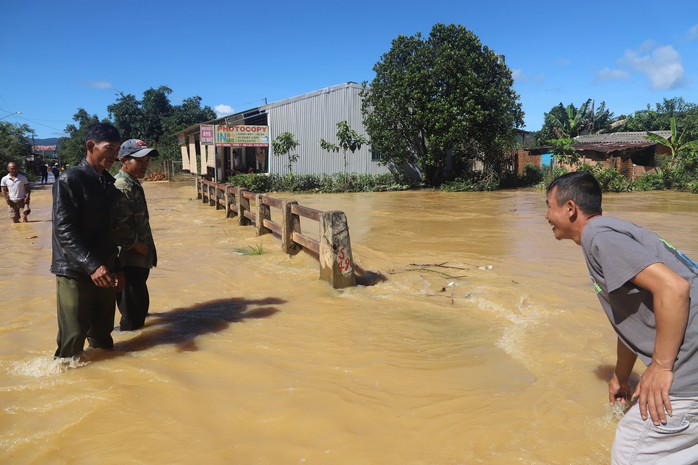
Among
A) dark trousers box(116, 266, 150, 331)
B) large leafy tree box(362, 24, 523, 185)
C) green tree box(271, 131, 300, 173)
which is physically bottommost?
dark trousers box(116, 266, 150, 331)

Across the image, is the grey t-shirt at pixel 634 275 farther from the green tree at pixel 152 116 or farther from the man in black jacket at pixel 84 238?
the green tree at pixel 152 116

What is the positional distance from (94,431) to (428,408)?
205 centimetres

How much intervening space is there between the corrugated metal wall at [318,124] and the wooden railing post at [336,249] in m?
18.2

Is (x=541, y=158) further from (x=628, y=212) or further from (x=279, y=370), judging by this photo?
(x=279, y=370)

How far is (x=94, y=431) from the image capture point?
299cm

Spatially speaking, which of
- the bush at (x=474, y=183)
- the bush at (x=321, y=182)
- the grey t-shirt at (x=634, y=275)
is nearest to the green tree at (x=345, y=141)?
the bush at (x=321, y=182)

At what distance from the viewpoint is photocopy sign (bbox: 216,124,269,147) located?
71.3ft

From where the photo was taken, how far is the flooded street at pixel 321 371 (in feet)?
9.29

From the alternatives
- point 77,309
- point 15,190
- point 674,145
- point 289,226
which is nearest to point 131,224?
point 77,309

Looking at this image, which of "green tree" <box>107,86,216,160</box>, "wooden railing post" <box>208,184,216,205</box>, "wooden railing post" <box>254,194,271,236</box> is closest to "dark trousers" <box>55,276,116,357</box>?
"wooden railing post" <box>254,194,271,236</box>

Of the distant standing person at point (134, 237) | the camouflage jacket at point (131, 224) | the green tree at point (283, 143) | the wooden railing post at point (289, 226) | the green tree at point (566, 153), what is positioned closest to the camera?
the camouflage jacket at point (131, 224)

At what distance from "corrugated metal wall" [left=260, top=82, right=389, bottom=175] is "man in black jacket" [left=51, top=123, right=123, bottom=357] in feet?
66.2

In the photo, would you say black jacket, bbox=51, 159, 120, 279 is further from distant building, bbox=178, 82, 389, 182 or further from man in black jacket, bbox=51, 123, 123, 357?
distant building, bbox=178, 82, 389, 182

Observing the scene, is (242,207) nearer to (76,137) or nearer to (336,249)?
(336,249)
